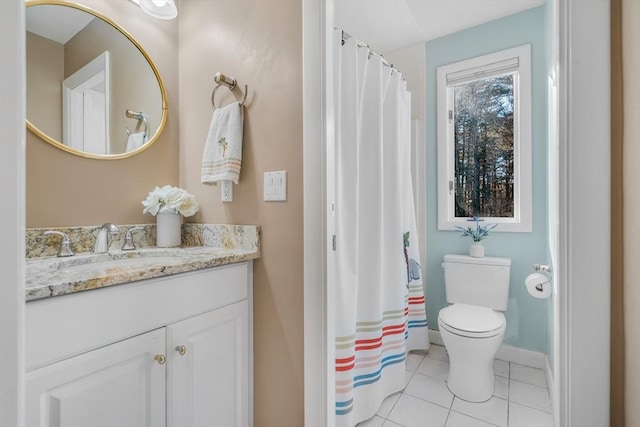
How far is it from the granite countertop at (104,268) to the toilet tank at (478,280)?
5.16 feet

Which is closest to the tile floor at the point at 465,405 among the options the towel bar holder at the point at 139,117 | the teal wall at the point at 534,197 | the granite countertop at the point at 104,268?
the teal wall at the point at 534,197

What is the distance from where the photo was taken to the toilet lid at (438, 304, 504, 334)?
65.1 inches

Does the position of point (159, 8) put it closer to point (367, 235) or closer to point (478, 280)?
point (367, 235)

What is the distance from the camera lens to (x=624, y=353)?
69 cm

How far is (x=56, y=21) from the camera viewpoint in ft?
4.00

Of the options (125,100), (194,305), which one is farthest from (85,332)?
(125,100)

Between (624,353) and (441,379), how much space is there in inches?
54.7

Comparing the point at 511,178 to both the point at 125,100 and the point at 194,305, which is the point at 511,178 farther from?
the point at 125,100

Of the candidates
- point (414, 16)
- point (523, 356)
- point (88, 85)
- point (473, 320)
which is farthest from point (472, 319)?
point (88, 85)

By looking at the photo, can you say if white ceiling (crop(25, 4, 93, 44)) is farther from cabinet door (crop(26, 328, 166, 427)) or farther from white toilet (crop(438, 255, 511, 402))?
white toilet (crop(438, 255, 511, 402))

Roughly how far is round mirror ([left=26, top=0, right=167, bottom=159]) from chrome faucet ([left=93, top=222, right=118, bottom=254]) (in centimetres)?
33

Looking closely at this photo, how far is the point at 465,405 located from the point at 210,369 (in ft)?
4.64

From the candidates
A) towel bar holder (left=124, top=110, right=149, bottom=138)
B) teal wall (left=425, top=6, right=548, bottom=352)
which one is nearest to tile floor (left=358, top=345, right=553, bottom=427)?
teal wall (left=425, top=6, right=548, bottom=352)

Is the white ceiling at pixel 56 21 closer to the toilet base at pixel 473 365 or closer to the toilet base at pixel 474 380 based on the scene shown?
the toilet base at pixel 473 365
